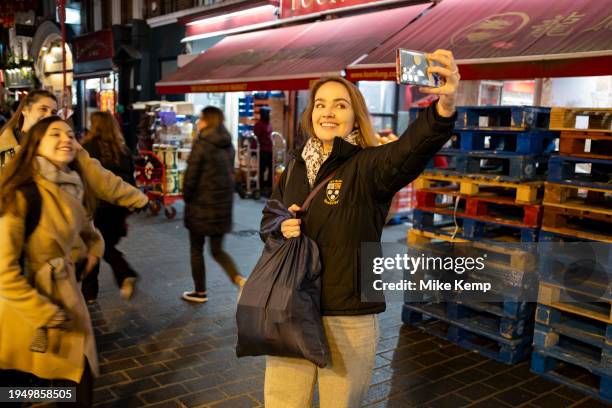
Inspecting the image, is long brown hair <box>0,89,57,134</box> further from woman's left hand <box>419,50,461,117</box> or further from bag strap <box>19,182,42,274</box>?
woman's left hand <box>419,50,461,117</box>

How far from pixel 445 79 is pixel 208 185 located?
400 cm

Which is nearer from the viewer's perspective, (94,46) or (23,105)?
(23,105)

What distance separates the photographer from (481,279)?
5133 millimetres

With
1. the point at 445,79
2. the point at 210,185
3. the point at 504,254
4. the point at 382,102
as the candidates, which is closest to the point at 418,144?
the point at 445,79

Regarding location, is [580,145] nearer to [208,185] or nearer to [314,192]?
[314,192]

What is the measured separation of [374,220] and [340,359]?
0.64 metres

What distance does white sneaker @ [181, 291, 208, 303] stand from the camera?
6230 millimetres

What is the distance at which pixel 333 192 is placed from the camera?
2480 millimetres

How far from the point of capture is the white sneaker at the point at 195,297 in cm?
623

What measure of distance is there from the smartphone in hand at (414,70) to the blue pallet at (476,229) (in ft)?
10.4

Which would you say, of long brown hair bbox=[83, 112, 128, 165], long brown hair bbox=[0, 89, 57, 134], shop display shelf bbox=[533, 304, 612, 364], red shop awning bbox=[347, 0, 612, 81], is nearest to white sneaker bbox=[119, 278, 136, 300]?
long brown hair bbox=[83, 112, 128, 165]

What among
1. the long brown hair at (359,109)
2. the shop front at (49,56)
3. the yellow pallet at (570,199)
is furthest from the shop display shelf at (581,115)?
the shop front at (49,56)

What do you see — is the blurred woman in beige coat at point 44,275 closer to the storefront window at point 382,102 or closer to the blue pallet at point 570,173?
the blue pallet at point 570,173

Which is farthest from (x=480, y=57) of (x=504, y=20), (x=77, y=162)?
(x=77, y=162)
